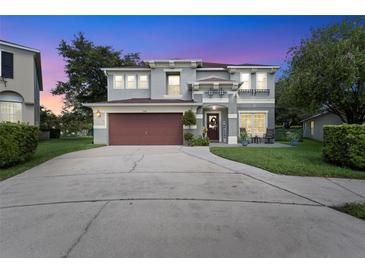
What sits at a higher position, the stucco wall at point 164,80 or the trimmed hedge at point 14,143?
the stucco wall at point 164,80

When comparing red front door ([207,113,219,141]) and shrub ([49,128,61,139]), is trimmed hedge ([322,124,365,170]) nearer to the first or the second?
red front door ([207,113,219,141])

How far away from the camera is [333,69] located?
33.7 ft

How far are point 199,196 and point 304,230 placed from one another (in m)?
1.92

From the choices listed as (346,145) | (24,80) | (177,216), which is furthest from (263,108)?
(24,80)

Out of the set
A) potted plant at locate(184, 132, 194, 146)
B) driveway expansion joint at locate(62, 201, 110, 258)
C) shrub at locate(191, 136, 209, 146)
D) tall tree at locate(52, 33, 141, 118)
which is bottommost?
Result: driveway expansion joint at locate(62, 201, 110, 258)

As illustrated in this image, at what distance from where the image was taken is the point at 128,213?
3.44m

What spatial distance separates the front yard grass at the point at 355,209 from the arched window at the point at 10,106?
18.8 m

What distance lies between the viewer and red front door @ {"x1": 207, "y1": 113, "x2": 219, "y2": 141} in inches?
664

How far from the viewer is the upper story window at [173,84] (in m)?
17.1

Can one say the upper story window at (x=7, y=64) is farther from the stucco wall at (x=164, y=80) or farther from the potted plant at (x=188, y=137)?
the potted plant at (x=188, y=137)

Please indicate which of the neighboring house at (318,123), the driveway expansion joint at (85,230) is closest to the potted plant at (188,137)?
the driveway expansion joint at (85,230)

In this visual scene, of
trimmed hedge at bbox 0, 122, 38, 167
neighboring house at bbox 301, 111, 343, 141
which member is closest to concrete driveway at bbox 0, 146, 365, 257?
trimmed hedge at bbox 0, 122, 38, 167

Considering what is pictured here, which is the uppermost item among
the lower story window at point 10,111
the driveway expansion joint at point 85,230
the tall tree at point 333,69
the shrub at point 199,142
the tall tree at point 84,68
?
the tall tree at point 84,68

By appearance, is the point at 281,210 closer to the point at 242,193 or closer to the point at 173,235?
the point at 242,193
